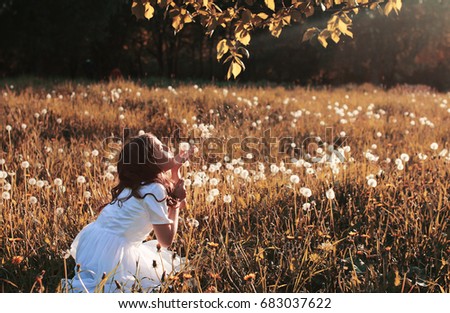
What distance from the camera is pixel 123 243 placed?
3469 millimetres

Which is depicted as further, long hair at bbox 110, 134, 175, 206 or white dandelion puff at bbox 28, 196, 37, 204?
white dandelion puff at bbox 28, 196, 37, 204

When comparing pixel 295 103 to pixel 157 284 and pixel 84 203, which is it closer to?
pixel 84 203

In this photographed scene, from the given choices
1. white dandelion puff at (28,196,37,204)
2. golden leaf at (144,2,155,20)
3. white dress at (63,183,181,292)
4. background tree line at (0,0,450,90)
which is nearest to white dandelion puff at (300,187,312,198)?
white dress at (63,183,181,292)

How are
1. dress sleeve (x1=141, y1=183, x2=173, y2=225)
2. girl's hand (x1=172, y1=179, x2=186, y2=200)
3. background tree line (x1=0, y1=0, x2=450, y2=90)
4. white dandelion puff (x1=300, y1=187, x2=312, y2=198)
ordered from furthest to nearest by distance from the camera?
background tree line (x1=0, y1=0, x2=450, y2=90), white dandelion puff (x1=300, y1=187, x2=312, y2=198), girl's hand (x1=172, y1=179, x2=186, y2=200), dress sleeve (x1=141, y1=183, x2=173, y2=225)

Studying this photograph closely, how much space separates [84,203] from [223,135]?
307cm

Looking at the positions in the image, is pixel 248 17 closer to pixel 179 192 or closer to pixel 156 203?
pixel 179 192

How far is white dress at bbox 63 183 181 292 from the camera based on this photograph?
3.38 metres

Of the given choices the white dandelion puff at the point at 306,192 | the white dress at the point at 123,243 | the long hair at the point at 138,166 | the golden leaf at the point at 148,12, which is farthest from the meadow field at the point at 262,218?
the golden leaf at the point at 148,12

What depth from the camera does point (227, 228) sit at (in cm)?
378

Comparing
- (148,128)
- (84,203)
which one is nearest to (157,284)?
(84,203)

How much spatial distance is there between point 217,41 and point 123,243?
25281 mm

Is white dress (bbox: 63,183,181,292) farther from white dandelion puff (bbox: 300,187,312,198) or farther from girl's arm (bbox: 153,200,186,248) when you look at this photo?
white dandelion puff (bbox: 300,187,312,198)
